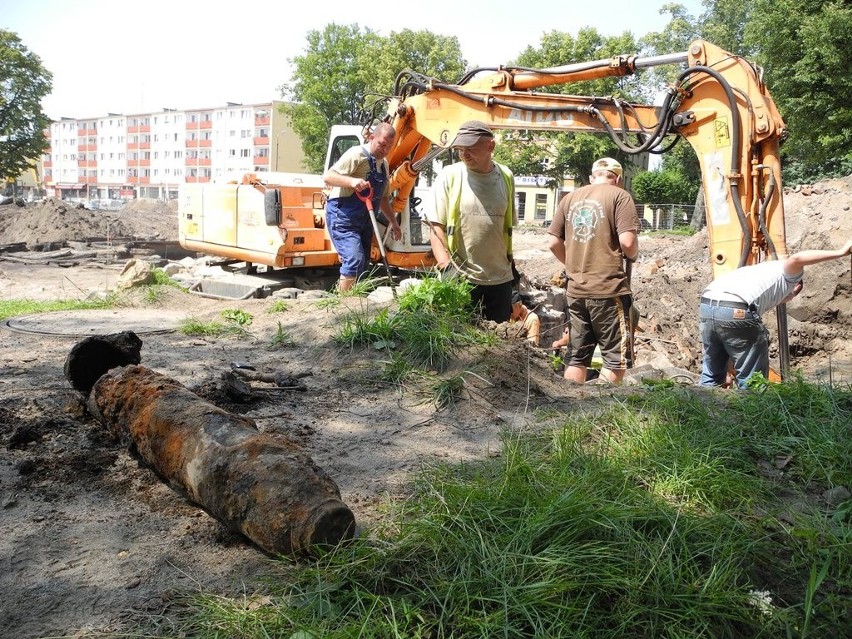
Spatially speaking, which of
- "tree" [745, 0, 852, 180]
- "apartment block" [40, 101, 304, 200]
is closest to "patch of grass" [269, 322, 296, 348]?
"tree" [745, 0, 852, 180]

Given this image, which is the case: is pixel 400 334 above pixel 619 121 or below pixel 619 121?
below

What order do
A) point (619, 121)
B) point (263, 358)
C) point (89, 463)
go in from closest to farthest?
1. point (89, 463)
2. point (263, 358)
3. point (619, 121)

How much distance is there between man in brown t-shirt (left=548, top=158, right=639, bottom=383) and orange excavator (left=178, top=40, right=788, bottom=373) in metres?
1.68

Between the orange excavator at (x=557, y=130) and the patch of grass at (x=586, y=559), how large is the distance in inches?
156

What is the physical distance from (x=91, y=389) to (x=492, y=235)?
308cm

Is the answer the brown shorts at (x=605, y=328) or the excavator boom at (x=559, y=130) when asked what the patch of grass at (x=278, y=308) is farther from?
the brown shorts at (x=605, y=328)

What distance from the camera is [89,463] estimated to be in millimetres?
3594

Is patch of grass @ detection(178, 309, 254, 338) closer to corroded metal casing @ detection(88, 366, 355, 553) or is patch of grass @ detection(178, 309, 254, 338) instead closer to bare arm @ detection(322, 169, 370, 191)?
bare arm @ detection(322, 169, 370, 191)

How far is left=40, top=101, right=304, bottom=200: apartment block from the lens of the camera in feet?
A: 273

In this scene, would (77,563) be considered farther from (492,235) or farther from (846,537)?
(492,235)

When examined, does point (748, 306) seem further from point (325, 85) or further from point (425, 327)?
point (325, 85)

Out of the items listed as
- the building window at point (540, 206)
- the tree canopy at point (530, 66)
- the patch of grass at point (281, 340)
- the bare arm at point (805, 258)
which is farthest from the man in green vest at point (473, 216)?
the building window at point (540, 206)

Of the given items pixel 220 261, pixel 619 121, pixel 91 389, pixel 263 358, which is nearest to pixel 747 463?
pixel 91 389

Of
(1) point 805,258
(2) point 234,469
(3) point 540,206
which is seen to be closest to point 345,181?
(1) point 805,258
